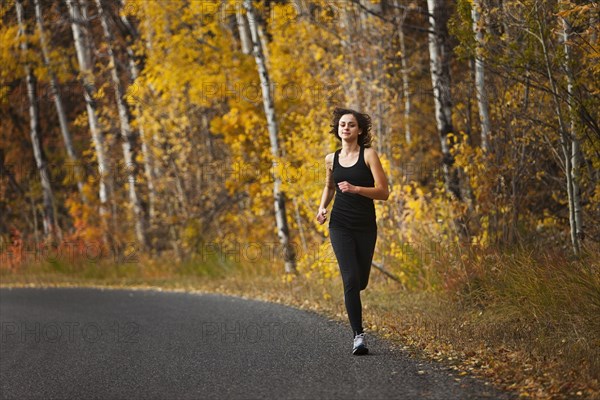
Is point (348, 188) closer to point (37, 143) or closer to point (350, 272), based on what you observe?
point (350, 272)

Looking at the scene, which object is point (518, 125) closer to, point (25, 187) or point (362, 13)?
point (362, 13)

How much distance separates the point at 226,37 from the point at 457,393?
1496cm

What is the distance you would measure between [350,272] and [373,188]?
78cm

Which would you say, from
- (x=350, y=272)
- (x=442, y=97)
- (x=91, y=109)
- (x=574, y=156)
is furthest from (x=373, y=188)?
(x=91, y=109)

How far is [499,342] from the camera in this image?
8.53 m

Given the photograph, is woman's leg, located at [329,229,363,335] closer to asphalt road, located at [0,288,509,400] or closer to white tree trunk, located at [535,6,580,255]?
asphalt road, located at [0,288,509,400]

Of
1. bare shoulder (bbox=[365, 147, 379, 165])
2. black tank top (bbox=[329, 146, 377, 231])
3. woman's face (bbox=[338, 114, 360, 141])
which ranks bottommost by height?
black tank top (bbox=[329, 146, 377, 231])

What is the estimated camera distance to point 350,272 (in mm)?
8406

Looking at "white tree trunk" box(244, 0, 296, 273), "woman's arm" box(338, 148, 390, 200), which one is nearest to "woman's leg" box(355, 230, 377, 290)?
"woman's arm" box(338, 148, 390, 200)

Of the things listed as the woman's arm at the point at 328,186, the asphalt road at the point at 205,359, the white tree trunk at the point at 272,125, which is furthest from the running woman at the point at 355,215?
the white tree trunk at the point at 272,125

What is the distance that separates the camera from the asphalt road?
7234 mm

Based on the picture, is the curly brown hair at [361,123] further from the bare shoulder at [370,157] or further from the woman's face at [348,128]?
the bare shoulder at [370,157]

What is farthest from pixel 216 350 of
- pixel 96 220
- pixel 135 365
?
pixel 96 220

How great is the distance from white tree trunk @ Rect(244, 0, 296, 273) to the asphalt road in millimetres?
3901
